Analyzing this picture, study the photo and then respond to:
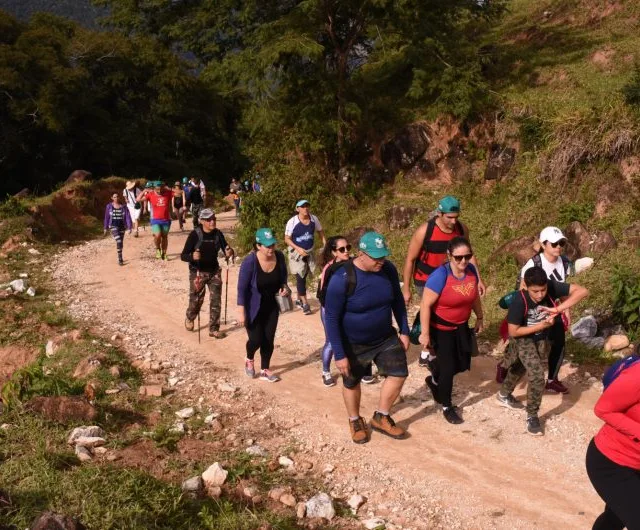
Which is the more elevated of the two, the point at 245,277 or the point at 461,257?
the point at 461,257

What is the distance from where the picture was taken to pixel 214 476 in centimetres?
514

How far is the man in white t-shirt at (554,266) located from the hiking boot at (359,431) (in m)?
2.07

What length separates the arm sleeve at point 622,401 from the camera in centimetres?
331

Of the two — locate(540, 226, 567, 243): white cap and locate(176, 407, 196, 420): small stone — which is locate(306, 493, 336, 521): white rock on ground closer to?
locate(176, 407, 196, 420): small stone

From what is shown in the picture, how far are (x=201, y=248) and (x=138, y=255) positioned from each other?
24.3 ft

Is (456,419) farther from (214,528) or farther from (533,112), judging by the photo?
(533,112)

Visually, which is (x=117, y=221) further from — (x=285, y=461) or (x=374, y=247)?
(x=374, y=247)

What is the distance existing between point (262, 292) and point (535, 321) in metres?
3.07

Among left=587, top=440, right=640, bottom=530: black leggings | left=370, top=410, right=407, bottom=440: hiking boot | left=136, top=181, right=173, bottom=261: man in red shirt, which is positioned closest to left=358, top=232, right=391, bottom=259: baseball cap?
left=370, top=410, right=407, bottom=440: hiking boot

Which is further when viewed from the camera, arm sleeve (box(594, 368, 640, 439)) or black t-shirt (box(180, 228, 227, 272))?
black t-shirt (box(180, 228, 227, 272))

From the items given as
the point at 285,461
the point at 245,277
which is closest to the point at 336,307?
the point at 285,461

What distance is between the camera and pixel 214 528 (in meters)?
4.46

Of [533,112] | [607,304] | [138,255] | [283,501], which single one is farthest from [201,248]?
[533,112]

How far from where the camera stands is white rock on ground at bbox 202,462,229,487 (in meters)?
5.12
